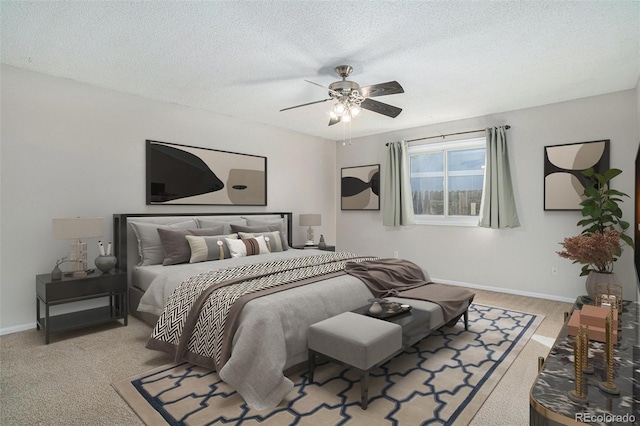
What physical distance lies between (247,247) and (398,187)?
2.89 metres

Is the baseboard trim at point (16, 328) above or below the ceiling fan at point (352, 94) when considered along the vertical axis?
below

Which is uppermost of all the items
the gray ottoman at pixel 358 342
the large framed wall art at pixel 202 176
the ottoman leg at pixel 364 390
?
the large framed wall art at pixel 202 176

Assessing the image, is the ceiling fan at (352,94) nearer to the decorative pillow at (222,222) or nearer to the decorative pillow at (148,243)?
the decorative pillow at (222,222)

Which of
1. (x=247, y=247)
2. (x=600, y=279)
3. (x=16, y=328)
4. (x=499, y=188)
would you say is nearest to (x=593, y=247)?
(x=600, y=279)

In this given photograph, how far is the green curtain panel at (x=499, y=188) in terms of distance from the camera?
4.57 m

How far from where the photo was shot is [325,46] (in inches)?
109

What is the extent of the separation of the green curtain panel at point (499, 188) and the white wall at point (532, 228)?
0.35ft

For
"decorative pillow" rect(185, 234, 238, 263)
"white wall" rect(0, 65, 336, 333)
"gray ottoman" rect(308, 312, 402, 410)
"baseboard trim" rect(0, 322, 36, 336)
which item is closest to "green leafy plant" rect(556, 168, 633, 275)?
"gray ottoman" rect(308, 312, 402, 410)

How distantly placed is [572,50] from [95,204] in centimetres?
489

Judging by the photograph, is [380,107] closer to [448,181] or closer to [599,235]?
[599,235]

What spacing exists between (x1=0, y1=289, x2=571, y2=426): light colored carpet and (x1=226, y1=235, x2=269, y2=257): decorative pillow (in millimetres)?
1176

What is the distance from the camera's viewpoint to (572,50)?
2863 mm

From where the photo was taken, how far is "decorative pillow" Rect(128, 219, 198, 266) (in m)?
3.71

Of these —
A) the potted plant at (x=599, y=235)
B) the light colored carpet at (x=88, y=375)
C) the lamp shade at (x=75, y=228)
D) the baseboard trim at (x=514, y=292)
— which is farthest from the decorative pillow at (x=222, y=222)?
the potted plant at (x=599, y=235)
